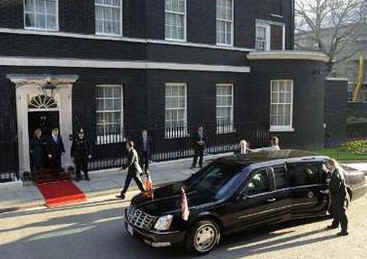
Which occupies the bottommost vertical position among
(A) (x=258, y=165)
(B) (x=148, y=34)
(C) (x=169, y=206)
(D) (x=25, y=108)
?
(C) (x=169, y=206)

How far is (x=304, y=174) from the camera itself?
898 cm

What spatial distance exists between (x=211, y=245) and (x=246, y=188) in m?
1.30

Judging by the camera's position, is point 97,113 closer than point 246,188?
No

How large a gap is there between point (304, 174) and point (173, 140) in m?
9.36

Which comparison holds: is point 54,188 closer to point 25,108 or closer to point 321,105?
point 25,108

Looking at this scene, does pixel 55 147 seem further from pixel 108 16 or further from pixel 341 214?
pixel 341 214

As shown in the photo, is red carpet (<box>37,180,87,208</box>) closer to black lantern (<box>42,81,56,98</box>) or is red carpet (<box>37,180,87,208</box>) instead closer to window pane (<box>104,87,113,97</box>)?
black lantern (<box>42,81,56,98</box>)

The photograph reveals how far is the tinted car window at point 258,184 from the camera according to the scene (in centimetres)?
816

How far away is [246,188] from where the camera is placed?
8109mm

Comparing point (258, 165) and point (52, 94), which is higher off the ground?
point (52, 94)

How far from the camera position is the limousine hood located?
762 cm

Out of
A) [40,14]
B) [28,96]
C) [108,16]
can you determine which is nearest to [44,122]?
[28,96]

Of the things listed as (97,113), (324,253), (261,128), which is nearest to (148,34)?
(97,113)

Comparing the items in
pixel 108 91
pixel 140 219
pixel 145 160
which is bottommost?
pixel 140 219
